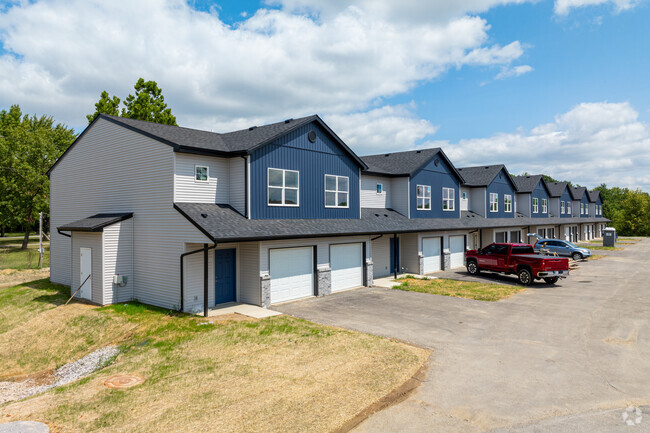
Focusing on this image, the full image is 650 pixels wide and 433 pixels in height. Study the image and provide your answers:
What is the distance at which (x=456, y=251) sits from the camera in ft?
100

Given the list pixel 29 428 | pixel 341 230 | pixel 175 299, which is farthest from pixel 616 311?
pixel 29 428

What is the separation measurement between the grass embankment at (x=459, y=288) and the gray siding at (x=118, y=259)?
13.2 metres

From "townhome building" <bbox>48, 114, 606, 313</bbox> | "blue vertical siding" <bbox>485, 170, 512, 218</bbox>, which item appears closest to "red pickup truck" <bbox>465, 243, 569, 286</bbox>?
"townhome building" <bbox>48, 114, 606, 313</bbox>

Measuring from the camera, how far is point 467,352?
11031 millimetres

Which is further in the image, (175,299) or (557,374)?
(175,299)

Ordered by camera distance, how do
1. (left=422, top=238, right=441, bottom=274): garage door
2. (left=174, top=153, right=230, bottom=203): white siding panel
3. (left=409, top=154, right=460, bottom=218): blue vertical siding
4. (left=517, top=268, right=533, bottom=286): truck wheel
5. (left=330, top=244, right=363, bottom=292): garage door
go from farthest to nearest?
(left=409, top=154, right=460, bottom=218): blue vertical siding < (left=422, top=238, right=441, bottom=274): garage door < (left=517, top=268, right=533, bottom=286): truck wheel < (left=330, top=244, right=363, bottom=292): garage door < (left=174, top=153, right=230, bottom=203): white siding panel

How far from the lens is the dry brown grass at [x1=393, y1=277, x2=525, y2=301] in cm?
1936

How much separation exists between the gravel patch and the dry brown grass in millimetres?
14087

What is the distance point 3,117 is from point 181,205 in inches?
2158

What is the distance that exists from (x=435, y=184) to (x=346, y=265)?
12267 mm

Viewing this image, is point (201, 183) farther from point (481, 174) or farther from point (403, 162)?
point (481, 174)

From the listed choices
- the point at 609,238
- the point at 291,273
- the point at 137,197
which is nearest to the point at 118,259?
the point at 137,197

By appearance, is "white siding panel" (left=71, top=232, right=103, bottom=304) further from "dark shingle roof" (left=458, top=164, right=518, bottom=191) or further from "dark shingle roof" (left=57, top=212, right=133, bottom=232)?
"dark shingle roof" (left=458, top=164, right=518, bottom=191)

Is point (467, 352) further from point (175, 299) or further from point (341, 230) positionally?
point (175, 299)
